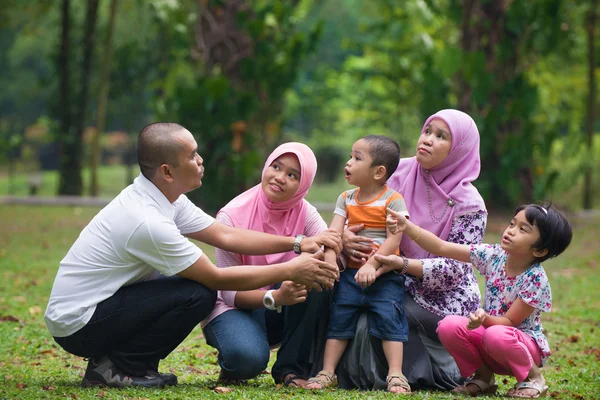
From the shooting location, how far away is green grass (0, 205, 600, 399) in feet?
12.6

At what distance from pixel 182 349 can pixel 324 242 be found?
182 cm

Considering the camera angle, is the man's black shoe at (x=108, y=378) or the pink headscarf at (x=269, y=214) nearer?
the man's black shoe at (x=108, y=378)

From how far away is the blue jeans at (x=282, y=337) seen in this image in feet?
13.2

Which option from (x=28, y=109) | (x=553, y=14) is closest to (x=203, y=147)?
(x=553, y=14)

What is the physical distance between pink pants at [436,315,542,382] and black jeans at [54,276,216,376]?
113cm

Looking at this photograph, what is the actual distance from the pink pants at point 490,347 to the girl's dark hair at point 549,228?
411 millimetres

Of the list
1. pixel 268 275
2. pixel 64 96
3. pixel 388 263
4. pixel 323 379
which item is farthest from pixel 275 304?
pixel 64 96

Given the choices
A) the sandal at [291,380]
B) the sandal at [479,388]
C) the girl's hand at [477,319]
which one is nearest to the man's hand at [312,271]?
the sandal at [291,380]

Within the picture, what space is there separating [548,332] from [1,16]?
16756mm

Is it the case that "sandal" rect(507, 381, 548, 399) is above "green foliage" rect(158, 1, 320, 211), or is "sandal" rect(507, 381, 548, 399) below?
below

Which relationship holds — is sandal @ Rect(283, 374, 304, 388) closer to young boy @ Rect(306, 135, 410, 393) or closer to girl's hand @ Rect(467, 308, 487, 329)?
young boy @ Rect(306, 135, 410, 393)

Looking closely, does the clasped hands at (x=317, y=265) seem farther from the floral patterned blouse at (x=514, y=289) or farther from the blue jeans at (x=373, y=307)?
the floral patterned blouse at (x=514, y=289)

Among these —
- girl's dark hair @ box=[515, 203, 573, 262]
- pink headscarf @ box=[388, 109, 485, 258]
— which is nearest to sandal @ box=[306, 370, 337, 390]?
pink headscarf @ box=[388, 109, 485, 258]

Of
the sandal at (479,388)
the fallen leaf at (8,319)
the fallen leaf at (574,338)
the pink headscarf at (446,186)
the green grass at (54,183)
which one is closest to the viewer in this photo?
the sandal at (479,388)
